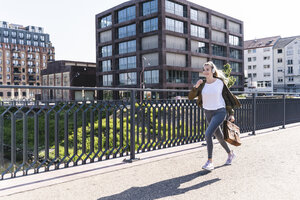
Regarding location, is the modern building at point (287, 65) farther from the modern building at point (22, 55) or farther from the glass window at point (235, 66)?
the modern building at point (22, 55)

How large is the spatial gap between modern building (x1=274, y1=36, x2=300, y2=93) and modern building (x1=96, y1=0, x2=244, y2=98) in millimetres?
31575

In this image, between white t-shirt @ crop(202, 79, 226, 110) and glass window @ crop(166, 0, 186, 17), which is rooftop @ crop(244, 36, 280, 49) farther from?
white t-shirt @ crop(202, 79, 226, 110)

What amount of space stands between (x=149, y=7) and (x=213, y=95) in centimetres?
4172

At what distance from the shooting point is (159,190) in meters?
3.55

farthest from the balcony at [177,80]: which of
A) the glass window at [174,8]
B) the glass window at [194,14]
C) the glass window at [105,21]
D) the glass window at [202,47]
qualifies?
the glass window at [105,21]

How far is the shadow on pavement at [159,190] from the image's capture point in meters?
3.33

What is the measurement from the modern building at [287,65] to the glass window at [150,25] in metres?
49.4

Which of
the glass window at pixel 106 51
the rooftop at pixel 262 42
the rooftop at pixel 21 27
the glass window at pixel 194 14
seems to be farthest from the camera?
the rooftop at pixel 21 27

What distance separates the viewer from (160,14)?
4206cm

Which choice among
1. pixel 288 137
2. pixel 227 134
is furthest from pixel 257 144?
pixel 227 134

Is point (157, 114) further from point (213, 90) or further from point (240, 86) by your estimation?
point (240, 86)

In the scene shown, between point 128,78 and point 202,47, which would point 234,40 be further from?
point 128,78

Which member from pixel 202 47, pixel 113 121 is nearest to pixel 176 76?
pixel 202 47

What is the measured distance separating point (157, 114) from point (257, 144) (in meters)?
2.62
